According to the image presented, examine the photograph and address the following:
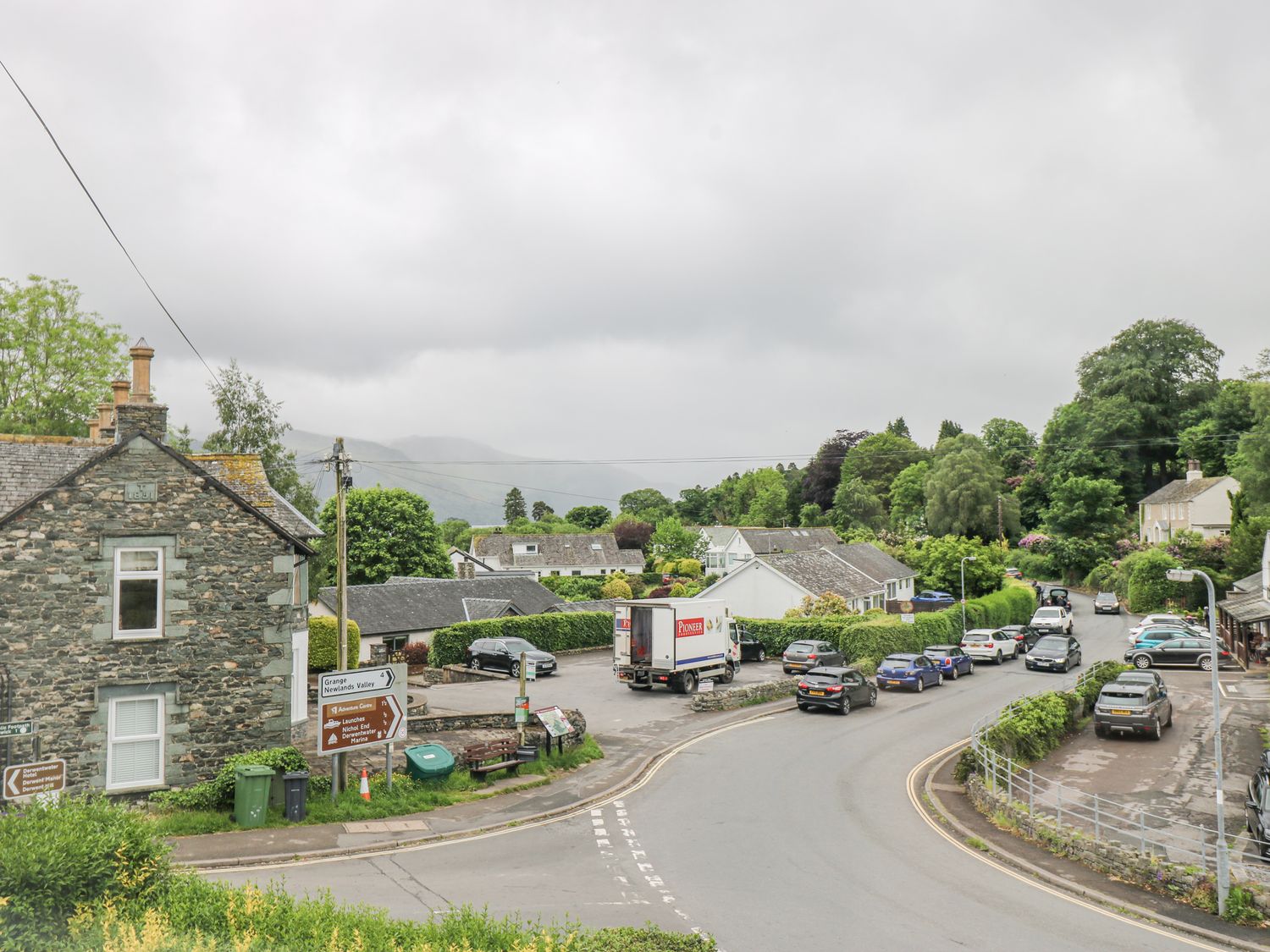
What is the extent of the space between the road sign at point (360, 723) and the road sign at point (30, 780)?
5146 mm

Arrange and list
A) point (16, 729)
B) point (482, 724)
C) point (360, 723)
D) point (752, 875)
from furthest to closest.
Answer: point (482, 724) → point (360, 723) → point (752, 875) → point (16, 729)

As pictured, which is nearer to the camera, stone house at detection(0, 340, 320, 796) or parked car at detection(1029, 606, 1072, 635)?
stone house at detection(0, 340, 320, 796)

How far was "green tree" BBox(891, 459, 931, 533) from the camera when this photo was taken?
10794 cm

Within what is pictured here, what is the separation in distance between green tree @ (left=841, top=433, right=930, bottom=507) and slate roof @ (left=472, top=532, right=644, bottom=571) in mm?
34172

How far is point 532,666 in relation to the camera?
39.6 m

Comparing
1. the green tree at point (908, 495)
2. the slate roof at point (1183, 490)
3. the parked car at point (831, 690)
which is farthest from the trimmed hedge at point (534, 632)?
the green tree at point (908, 495)

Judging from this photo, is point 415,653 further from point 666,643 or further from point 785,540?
point 785,540

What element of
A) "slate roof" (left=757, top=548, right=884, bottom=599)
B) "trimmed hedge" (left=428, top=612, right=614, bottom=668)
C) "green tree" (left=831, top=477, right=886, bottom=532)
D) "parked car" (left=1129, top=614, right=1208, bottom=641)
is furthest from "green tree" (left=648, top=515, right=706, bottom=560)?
"parked car" (left=1129, top=614, right=1208, bottom=641)

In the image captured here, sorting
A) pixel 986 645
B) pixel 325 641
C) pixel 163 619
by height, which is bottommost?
pixel 986 645

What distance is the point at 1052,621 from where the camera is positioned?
5272 centimetres

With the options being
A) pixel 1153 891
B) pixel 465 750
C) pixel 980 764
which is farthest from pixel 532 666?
pixel 1153 891

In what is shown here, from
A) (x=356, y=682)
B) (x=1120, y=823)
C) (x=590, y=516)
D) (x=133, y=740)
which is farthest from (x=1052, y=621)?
(x=590, y=516)

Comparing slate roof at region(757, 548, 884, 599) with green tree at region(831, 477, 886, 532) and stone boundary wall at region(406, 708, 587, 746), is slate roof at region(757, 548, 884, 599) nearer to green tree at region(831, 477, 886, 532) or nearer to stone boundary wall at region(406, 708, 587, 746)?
stone boundary wall at region(406, 708, 587, 746)

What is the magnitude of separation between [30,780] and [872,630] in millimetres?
36064
